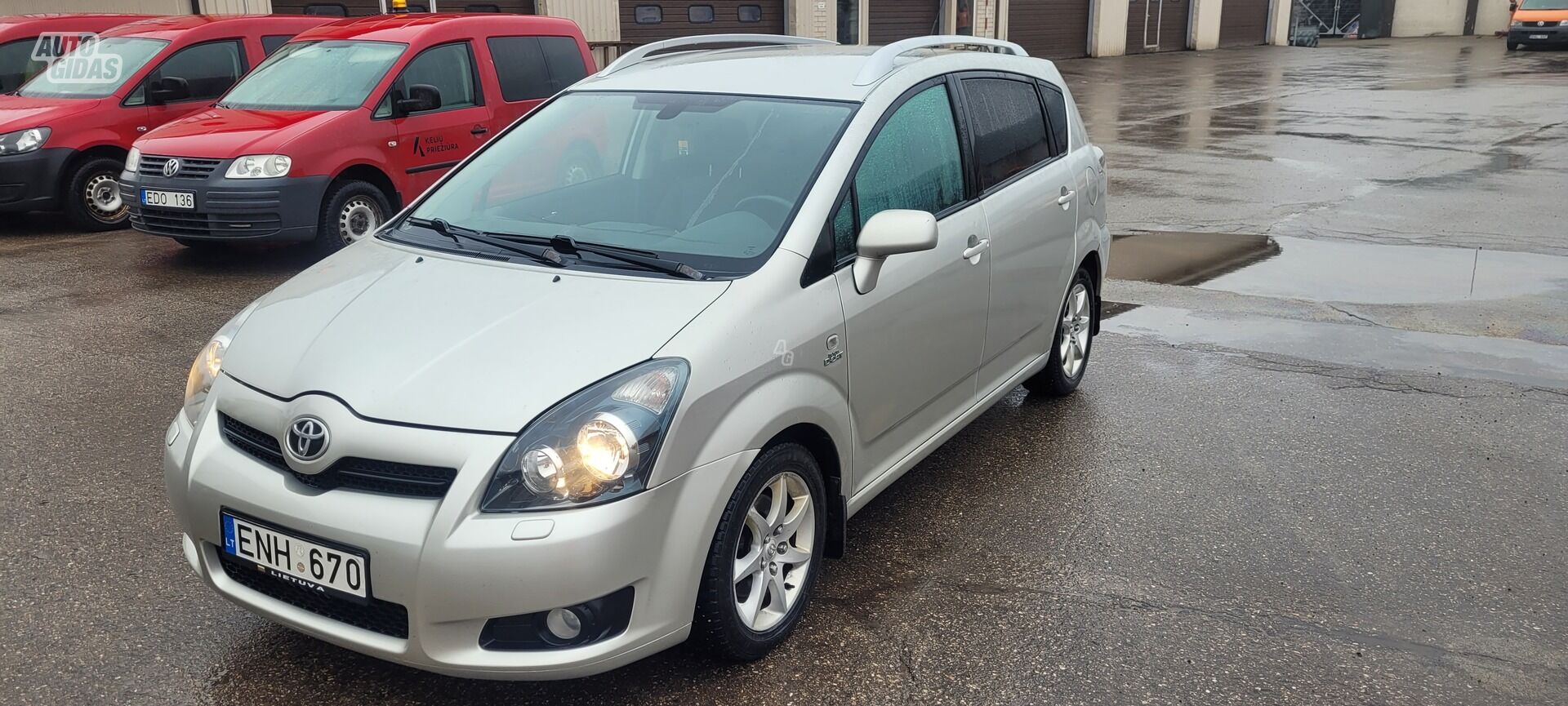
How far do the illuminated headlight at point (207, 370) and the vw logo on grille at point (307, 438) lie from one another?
524mm

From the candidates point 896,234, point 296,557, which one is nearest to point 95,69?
point 296,557

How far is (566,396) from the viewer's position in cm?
283

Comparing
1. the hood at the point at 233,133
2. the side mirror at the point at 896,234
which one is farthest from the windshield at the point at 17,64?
the side mirror at the point at 896,234

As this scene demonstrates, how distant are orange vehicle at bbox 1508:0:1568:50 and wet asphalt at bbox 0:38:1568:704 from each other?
95.3 feet

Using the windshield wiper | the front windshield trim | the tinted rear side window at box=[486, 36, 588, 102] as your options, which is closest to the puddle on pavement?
Answer: the tinted rear side window at box=[486, 36, 588, 102]

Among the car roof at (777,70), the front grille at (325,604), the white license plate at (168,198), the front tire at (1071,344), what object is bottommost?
the front tire at (1071,344)

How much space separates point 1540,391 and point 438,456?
5261mm

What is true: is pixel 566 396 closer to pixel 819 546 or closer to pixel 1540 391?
pixel 819 546

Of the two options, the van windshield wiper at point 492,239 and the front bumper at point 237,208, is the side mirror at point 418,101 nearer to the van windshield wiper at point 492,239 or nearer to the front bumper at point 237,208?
the front bumper at point 237,208

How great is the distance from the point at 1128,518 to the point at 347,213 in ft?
20.0

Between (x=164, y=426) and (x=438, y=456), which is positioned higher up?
(x=438, y=456)

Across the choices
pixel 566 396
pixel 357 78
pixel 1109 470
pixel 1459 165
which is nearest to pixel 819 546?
pixel 566 396

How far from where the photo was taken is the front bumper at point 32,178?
9.24 meters

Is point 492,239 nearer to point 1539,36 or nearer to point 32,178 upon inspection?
point 32,178
